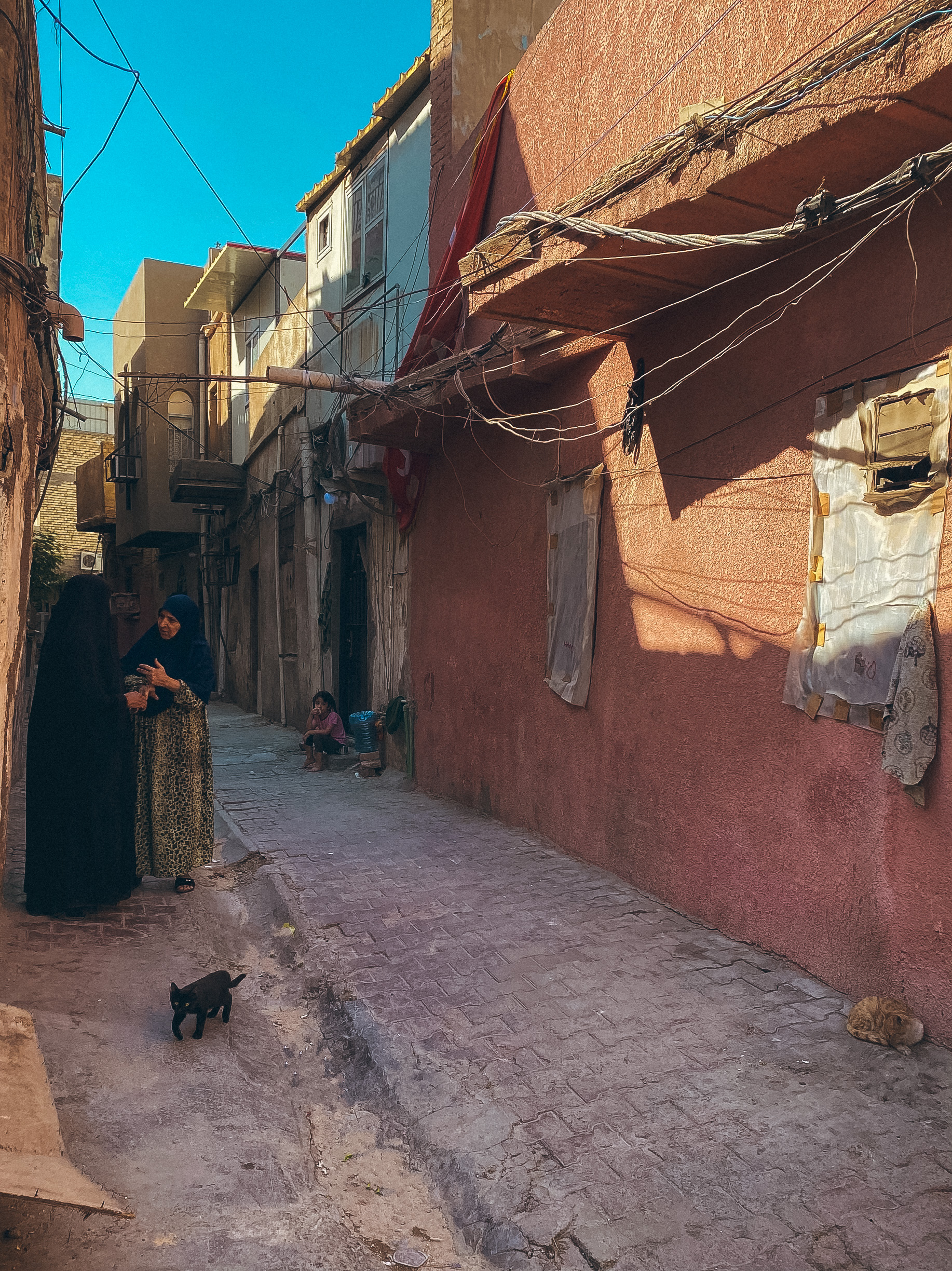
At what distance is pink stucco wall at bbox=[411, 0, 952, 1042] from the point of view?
356cm

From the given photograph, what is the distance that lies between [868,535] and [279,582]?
11932mm

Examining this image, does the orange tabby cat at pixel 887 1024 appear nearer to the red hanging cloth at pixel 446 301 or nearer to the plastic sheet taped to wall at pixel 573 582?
the plastic sheet taped to wall at pixel 573 582

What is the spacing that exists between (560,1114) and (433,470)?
6.52 metres

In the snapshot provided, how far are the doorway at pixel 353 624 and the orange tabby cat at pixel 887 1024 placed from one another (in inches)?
325

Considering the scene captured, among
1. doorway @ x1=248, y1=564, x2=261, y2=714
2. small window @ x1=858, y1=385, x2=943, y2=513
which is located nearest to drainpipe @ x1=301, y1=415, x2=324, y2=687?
doorway @ x1=248, y1=564, x2=261, y2=714

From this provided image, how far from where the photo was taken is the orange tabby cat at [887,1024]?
329cm

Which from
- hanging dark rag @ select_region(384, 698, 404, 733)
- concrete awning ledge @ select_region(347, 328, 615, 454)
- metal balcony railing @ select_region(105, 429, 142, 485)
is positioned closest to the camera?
concrete awning ledge @ select_region(347, 328, 615, 454)

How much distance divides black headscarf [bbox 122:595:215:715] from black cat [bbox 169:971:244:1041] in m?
2.14

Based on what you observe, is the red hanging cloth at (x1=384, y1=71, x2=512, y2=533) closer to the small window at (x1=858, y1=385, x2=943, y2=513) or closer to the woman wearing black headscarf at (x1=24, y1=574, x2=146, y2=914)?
the woman wearing black headscarf at (x1=24, y1=574, x2=146, y2=914)

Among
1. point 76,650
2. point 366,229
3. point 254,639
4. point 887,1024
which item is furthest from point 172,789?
point 254,639

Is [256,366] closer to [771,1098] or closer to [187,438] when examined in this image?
[187,438]

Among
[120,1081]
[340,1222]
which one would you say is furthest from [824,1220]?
[120,1081]

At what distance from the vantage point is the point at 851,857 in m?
3.73

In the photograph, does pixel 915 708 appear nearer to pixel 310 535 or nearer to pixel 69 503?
pixel 310 535
